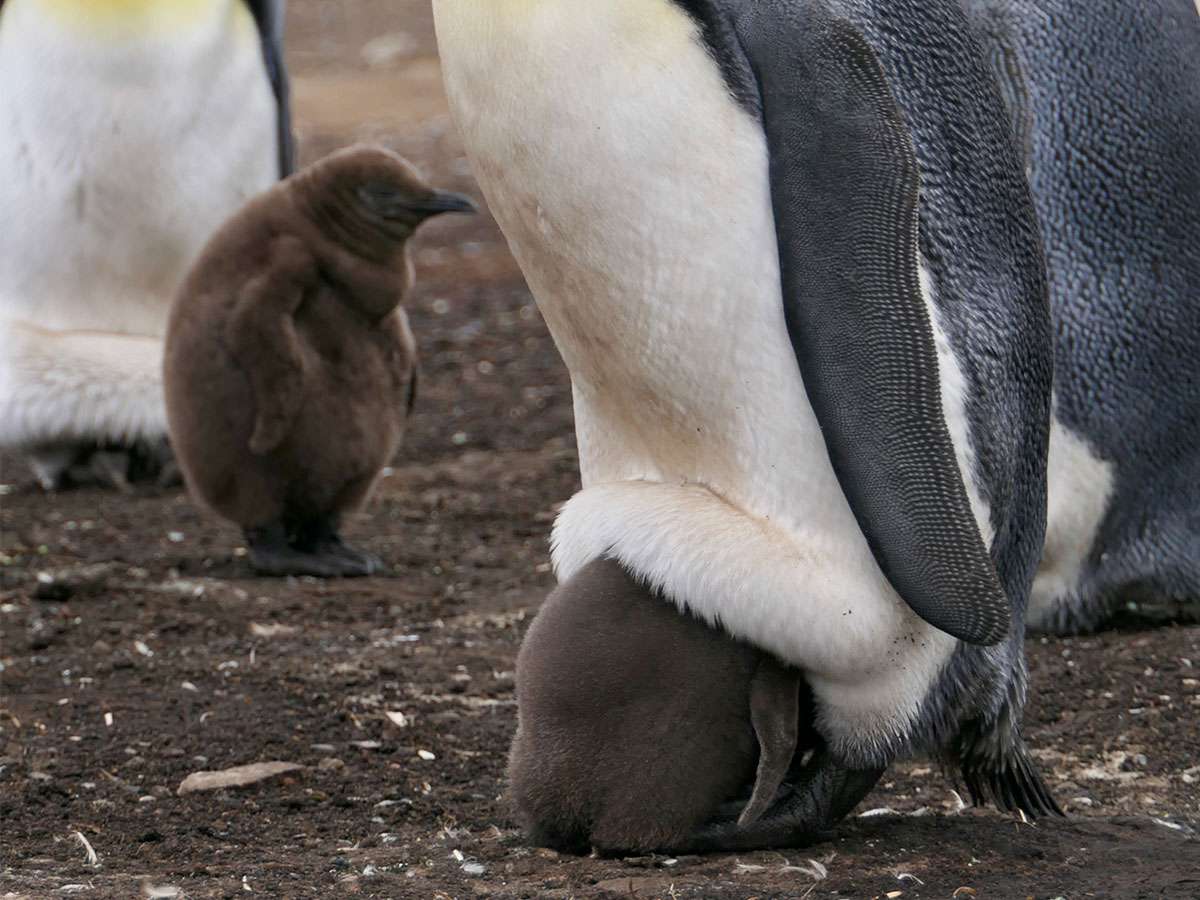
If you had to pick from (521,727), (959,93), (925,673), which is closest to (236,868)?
(521,727)

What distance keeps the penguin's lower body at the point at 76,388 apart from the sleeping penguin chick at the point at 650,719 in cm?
334

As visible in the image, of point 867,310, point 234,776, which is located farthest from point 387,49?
point 867,310

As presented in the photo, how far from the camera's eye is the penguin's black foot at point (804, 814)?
2445 millimetres

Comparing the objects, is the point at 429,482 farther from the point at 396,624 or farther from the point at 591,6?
the point at 591,6

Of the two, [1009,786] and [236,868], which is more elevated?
[1009,786]

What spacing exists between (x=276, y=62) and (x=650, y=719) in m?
4.06

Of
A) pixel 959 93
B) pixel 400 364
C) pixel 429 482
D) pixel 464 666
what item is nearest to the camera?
pixel 959 93

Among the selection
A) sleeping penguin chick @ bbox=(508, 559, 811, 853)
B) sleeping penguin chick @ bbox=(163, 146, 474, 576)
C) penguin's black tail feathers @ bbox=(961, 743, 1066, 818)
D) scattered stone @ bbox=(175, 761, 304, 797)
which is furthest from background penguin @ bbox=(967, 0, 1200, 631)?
scattered stone @ bbox=(175, 761, 304, 797)

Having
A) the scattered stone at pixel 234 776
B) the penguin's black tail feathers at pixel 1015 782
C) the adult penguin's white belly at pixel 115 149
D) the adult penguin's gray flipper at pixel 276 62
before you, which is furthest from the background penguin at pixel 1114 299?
the adult penguin's gray flipper at pixel 276 62

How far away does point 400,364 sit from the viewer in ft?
14.7

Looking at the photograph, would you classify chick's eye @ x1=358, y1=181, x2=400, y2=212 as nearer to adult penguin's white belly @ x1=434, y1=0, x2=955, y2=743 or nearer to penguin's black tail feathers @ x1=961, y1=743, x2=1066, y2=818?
adult penguin's white belly @ x1=434, y1=0, x2=955, y2=743

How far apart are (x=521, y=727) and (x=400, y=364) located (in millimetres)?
2084

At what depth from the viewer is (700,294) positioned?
241cm

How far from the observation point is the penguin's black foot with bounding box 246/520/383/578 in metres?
4.52
